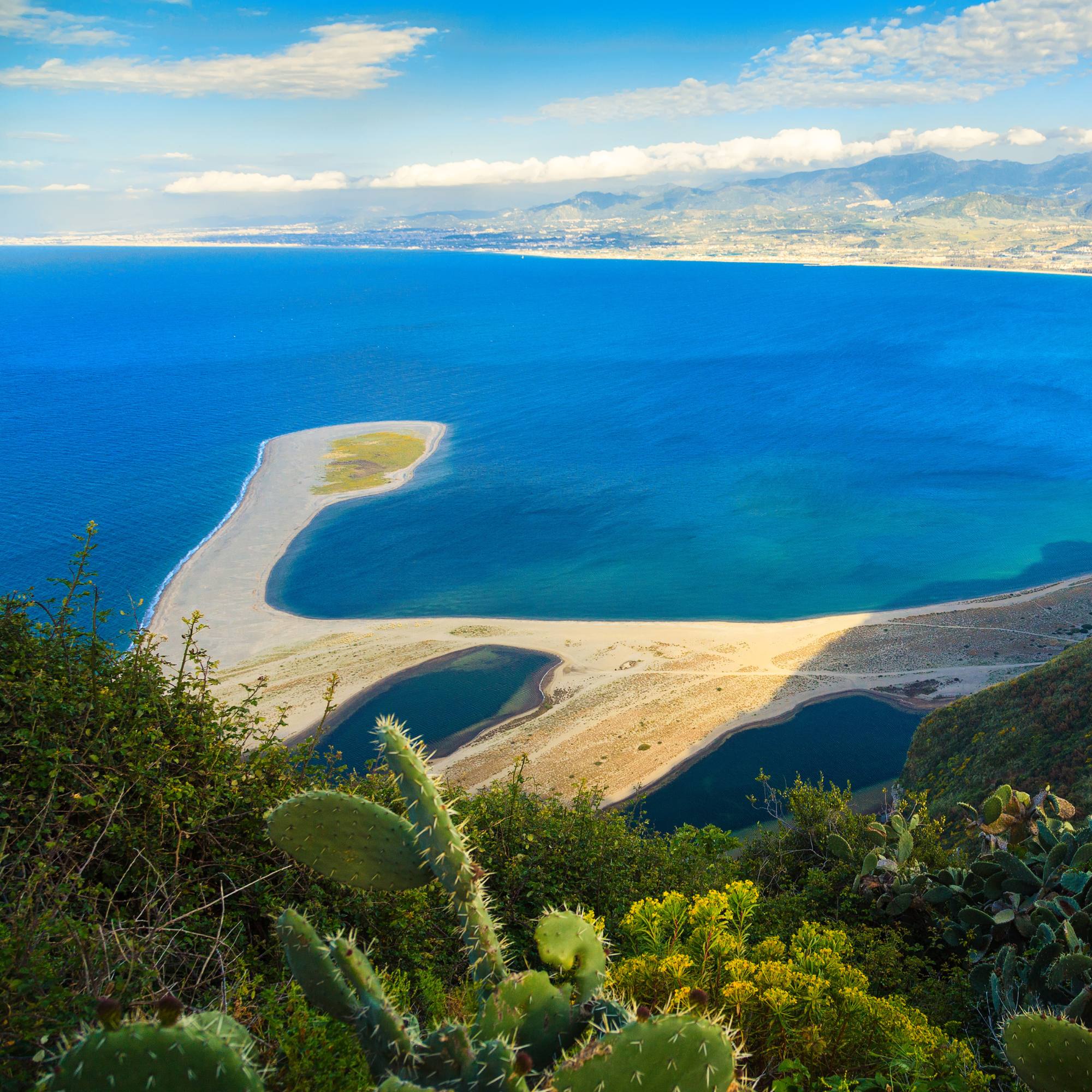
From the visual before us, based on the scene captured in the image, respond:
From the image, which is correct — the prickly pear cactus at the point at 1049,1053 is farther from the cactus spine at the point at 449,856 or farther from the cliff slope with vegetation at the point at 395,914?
the cactus spine at the point at 449,856

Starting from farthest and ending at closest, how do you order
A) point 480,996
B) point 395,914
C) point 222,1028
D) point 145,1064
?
point 395,914
point 480,996
point 222,1028
point 145,1064

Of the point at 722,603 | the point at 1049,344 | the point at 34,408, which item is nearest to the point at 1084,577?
the point at 722,603

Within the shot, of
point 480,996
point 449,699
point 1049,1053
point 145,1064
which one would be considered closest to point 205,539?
point 449,699

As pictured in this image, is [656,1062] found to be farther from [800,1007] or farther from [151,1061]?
[800,1007]

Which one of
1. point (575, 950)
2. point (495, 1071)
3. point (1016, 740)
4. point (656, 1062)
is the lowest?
point (1016, 740)

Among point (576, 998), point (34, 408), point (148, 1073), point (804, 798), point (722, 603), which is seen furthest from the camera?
point (34, 408)

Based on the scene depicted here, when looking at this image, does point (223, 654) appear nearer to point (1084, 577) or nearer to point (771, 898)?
point (771, 898)

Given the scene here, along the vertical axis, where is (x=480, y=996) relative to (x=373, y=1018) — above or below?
below
